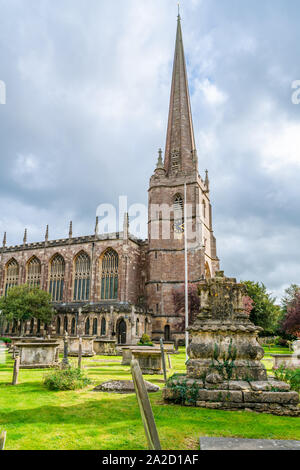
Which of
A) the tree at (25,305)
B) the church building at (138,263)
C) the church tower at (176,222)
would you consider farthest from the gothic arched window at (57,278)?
the church tower at (176,222)

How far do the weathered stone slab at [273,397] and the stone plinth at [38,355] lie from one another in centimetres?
957

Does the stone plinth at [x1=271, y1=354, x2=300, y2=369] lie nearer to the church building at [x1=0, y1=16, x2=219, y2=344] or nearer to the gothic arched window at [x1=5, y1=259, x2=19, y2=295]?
the church building at [x1=0, y1=16, x2=219, y2=344]

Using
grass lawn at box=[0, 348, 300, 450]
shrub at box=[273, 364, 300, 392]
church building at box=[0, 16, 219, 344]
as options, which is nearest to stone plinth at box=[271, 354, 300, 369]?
shrub at box=[273, 364, 300, 392]

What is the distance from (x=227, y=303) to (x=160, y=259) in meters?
34.0

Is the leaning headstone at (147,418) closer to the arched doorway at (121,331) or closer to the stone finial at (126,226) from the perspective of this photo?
the arched doorway at (121,331)

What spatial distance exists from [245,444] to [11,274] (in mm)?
53725

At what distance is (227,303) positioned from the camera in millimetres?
8711

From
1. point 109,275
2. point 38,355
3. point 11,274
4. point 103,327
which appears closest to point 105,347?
point 38,355

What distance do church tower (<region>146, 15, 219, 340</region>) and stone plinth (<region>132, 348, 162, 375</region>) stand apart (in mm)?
25699

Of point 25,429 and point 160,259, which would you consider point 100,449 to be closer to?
point 25,429

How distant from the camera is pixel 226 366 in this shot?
7785mm

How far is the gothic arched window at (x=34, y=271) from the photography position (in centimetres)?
5038

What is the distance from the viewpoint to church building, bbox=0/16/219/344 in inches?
1580

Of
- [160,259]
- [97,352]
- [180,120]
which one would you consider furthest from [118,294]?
[180,120]
